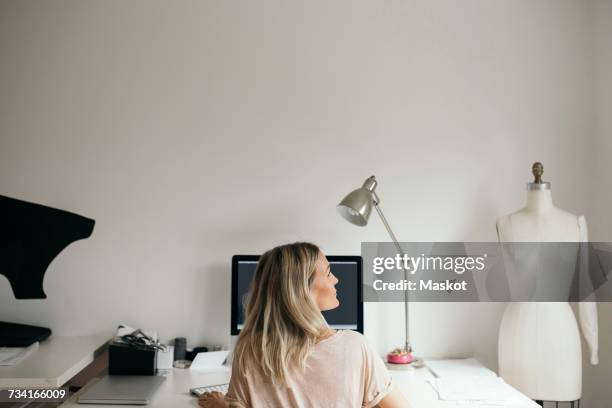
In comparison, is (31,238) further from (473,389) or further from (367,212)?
(473,389)

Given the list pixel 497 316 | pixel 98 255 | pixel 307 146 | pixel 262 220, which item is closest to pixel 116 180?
pixel 98 255

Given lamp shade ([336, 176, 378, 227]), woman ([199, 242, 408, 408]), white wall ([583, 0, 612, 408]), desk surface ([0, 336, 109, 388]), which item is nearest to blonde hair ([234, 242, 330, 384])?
woman ([199, 242, 408, 408])

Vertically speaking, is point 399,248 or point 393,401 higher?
point 399,248

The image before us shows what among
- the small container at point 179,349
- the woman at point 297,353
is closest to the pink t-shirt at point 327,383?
the woman at point 297,353

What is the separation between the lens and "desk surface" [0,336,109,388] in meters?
2.06

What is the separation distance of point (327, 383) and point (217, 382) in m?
0.84

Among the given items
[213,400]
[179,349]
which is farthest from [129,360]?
[213,400]

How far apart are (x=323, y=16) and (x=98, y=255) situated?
140 cm

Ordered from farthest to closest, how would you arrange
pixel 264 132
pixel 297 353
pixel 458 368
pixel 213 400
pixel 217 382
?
pixel 264 132, pixel 458 368, pixel 217 382, pixel 213 400, pixel 297 353

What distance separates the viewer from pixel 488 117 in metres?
2.78

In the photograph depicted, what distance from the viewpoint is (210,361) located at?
251 cm

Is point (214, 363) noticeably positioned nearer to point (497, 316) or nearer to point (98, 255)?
point (98, 255)

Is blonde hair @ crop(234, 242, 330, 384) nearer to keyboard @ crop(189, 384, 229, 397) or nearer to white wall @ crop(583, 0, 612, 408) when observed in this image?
keyboard @ crop(189, 384, 229, 397)

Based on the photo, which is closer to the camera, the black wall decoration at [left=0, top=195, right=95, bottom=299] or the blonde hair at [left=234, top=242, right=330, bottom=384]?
the blonde hair at [left=234, top=242, right=330, bottom=384]
